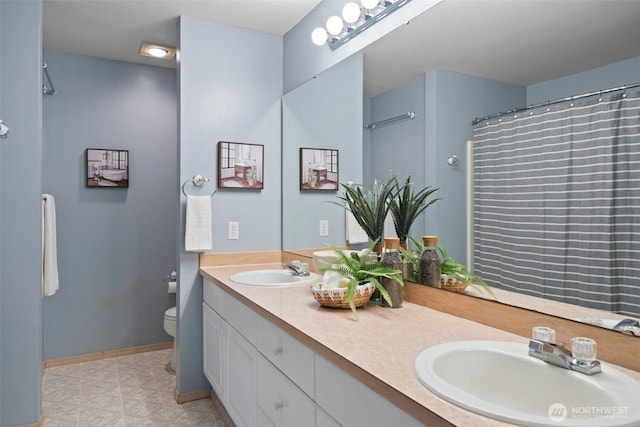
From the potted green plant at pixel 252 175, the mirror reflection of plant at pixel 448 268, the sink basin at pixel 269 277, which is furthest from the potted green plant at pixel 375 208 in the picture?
the potted green plant at pixel 252 175

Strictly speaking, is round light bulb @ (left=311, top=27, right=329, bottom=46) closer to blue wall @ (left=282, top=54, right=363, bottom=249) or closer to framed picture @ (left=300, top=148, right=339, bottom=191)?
blue wall @ (left=282, top=54, right=363, bottom=249)

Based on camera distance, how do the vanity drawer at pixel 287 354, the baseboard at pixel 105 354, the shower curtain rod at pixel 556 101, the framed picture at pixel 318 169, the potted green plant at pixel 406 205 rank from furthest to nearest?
the baseboard at pixel 105 354, the framed picture at pixel 318 169, the potted green plant at pixel 406 205, the vanity drawer at pixel 287 354, the shower curtain rod at pixel 556 101

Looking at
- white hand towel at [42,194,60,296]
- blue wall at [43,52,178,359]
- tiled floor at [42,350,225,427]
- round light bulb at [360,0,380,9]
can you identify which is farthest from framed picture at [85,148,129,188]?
round light bulb at [360,0,380,9]

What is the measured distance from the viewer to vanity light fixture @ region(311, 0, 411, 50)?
1911mm

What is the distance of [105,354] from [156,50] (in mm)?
2394

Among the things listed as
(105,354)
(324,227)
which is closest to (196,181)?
(324,227)

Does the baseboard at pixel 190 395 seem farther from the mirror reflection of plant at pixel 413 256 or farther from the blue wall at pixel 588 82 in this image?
the blue wall at pixel 588 82

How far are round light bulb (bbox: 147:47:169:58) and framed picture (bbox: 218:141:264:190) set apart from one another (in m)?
1.00

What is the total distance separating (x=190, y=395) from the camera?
2.61m

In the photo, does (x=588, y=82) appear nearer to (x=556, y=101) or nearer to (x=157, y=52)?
(x=556, y=101)

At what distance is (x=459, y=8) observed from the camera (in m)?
1.55

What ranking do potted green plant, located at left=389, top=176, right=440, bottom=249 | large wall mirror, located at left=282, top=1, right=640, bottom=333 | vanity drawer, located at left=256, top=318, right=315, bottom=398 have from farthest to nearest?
potted green plant, located at left=389, top=176, right=440, bottom=249 < vanity drawer, located at left=256, top=318, right=315, bottom=398 < large wall mirror, located at left=282, top=1, right=640, bottom=333

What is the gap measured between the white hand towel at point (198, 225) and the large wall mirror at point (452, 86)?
719 mm

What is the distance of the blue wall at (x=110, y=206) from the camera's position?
3.17 metres
